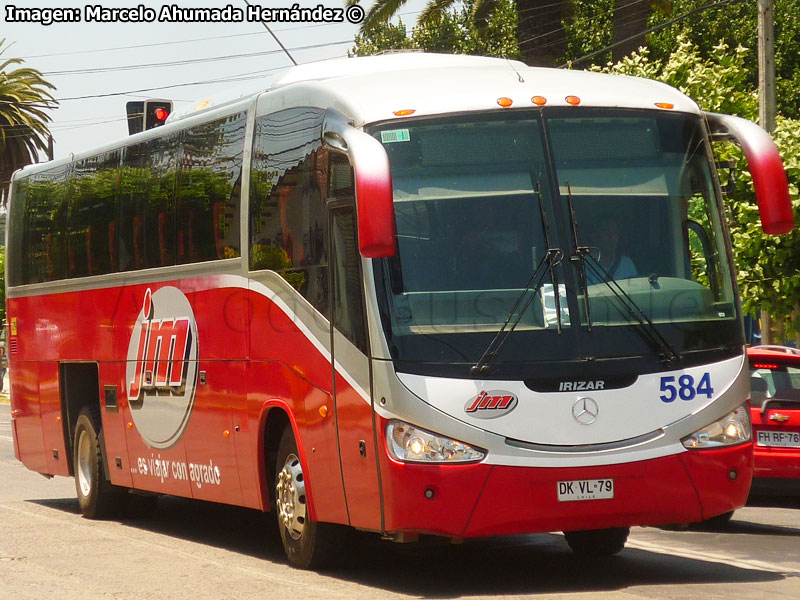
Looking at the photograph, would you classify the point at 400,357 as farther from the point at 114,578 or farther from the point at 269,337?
the point at 114,578

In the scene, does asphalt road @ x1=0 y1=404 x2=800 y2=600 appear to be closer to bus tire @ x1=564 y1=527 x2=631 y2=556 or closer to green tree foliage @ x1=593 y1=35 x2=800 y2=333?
bus tire @ x1=564 y1=527 x2=631 y2=556

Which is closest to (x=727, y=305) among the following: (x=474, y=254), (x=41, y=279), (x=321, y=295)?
(x=474, y=254)

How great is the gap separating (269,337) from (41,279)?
6071mm

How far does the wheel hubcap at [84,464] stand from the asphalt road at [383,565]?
807 millimetres

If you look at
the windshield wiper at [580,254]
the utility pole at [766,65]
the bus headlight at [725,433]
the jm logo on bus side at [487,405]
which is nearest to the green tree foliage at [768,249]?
the utility pole at [766,65]

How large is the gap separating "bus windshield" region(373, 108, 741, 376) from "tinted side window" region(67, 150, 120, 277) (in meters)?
5.47

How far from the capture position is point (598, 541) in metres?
10.6

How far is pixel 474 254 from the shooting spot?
880cm

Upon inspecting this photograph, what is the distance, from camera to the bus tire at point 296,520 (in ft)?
32.2

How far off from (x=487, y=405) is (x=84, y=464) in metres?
7.40

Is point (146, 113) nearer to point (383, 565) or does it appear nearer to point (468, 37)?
point (383, 565)

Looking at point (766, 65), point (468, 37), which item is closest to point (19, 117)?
point (468, 37)

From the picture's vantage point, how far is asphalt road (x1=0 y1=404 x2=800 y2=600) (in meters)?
8.96

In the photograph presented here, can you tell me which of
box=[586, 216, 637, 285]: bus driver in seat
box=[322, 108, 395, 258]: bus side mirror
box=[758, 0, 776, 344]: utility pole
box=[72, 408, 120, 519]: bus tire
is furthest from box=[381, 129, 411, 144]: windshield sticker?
box=[758, 0, 776, 344]: utility pole
